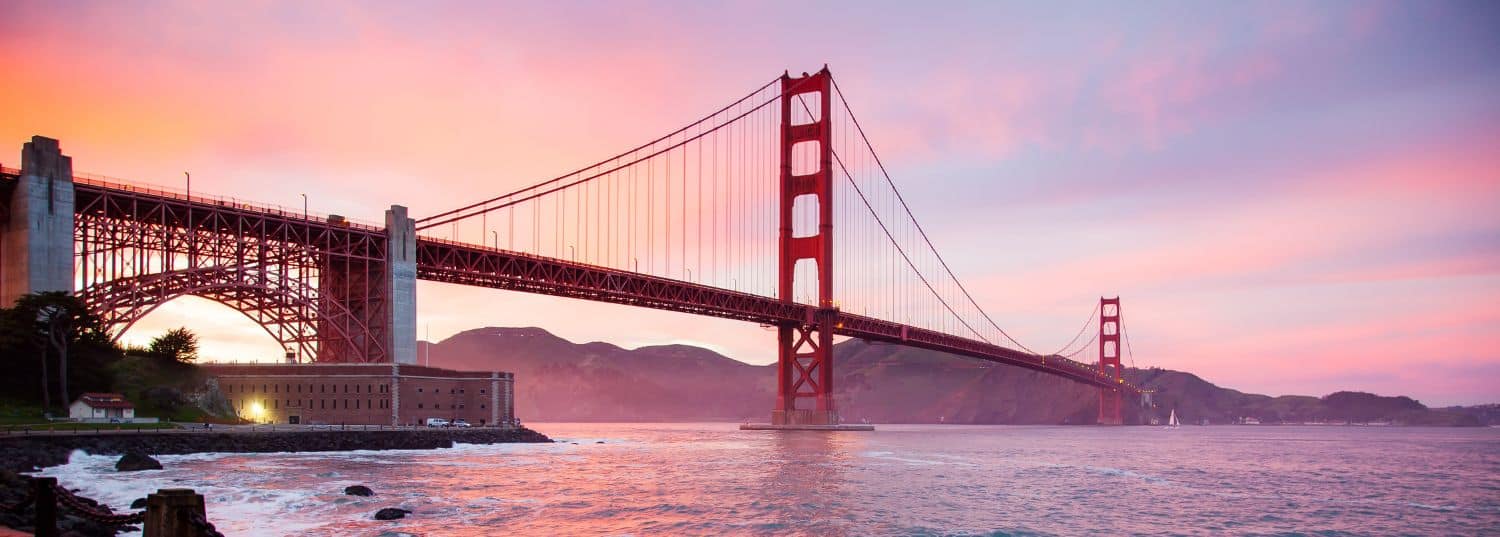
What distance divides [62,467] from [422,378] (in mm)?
31968

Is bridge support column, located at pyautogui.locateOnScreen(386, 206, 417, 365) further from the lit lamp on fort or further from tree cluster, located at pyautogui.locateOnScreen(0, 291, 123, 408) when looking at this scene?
tree cluster, located at pyautogui.locateOnScreen(0, 291, 123, 408)

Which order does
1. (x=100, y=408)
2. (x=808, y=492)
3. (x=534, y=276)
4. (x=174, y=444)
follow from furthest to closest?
(x=534, y=276), (x=100, y=408), (x=174, y=444), (x=808, y=492)

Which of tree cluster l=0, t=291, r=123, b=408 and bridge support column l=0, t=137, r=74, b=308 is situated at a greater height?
bridge support column l=0, t=137, r=74, b=308

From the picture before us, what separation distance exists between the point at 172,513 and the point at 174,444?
39306mm

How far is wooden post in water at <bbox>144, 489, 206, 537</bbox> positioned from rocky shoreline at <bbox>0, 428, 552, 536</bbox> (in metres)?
8.14

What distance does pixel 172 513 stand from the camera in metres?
13.6

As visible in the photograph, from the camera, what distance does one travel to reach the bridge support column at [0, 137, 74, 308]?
54.2 metres

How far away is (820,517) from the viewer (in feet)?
107

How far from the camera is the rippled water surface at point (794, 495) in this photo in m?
30.5

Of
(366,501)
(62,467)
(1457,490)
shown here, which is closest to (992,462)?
(1457,490)

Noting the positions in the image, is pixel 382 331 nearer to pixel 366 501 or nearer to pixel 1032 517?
pixel 366 501

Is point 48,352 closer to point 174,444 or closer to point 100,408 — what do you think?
point 100,408

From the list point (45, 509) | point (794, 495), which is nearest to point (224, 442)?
point (794, 495)

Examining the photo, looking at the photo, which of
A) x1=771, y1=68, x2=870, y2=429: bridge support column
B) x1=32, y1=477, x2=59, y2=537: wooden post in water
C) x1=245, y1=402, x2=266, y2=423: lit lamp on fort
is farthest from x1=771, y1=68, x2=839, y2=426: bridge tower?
x1=32, y1=477, x2=59, y2=537: wooden post in water
